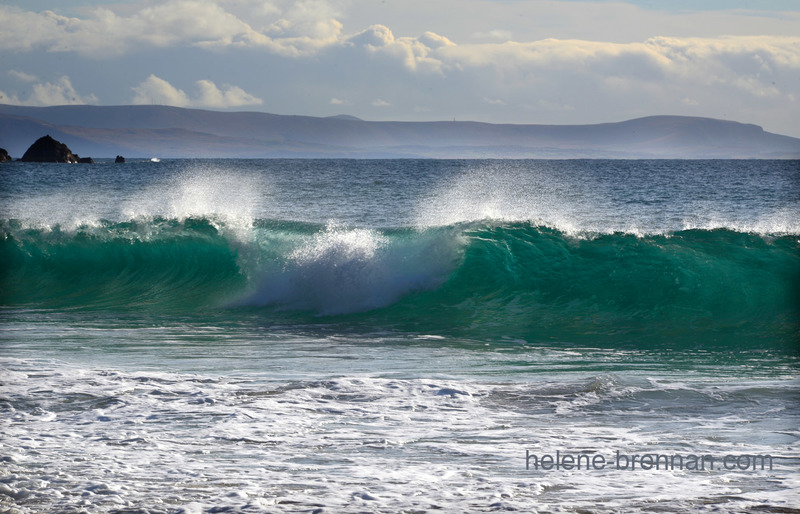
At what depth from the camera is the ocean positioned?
457 centimetres

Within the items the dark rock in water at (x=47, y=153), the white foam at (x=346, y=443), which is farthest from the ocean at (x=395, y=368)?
the dark rock in water at (x=47, y=153)

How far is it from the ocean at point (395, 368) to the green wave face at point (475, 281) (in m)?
0.06

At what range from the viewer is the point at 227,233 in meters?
16.5

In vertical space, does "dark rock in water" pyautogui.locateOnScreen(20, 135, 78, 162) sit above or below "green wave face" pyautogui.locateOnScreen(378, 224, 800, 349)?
above

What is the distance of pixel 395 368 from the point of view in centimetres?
786

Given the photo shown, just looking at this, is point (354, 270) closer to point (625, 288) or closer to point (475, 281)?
point (475, 281)

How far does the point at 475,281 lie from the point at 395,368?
5.93 metres

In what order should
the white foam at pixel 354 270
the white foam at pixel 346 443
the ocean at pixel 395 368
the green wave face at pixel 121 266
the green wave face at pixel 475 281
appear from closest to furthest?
the white foam at pixel 346 443 < the ocean at pixel 395 368 < the green wave face at pixel 475 281 < the white foam at pixel 354 270 < the green wave face at pixel 121 266

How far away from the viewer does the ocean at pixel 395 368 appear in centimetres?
457

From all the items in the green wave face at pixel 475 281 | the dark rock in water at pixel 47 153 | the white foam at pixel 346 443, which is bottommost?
the white foam at pixel 346 443

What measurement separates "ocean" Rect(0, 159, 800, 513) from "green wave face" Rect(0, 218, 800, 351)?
0.18 ft

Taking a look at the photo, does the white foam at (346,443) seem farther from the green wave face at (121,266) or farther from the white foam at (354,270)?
the green wave face at (121,266)

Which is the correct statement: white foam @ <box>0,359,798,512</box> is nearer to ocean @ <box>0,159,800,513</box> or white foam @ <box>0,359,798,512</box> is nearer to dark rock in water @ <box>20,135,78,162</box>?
ocean @ <box>0,159,800,513</box>

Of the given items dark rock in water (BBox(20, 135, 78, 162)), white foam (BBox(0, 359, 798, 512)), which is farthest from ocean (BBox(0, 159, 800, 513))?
dark rock in water (BBox(20, 135, 78, 162))
